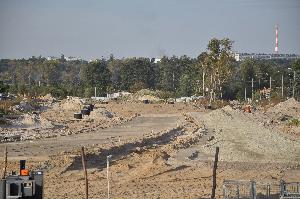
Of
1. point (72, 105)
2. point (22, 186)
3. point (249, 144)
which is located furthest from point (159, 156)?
point (72, 105)

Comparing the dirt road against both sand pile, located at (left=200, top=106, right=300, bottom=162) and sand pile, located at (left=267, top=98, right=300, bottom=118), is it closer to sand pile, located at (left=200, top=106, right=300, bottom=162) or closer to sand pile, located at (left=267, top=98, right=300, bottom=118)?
sand pile, located at (left=200, top=106, right=300, bottom=162)

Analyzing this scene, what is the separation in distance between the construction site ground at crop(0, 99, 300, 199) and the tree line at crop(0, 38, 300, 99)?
30.4 m

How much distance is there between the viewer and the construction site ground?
2031cm

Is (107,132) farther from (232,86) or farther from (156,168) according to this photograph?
(232,86)

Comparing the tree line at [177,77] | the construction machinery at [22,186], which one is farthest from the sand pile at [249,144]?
the tree line at [177,77]

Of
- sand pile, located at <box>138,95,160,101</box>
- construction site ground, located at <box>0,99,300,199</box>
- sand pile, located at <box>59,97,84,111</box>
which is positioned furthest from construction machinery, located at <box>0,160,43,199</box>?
sand pile, located at <box>138,95,160,101</box>

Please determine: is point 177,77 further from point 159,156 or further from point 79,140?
point 159,156

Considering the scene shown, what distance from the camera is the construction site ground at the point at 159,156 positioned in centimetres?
2031

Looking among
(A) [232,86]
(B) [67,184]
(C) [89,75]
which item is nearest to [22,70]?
(C) [89,75]

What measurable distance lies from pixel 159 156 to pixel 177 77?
101653 mm

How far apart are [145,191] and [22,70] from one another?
13948cm

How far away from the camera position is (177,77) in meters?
128

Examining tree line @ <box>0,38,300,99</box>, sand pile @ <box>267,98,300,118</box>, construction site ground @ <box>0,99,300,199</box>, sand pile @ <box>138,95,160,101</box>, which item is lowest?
construction site ground @ <box>0,99,300,199</box>

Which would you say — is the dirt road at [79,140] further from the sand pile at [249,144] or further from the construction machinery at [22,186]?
the construction machinery at [22,186]
